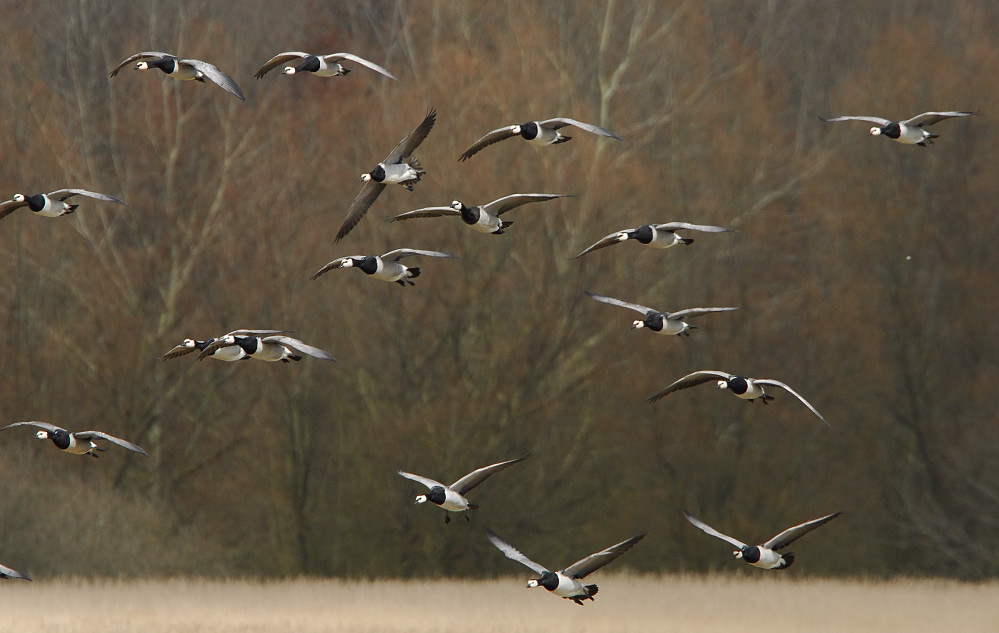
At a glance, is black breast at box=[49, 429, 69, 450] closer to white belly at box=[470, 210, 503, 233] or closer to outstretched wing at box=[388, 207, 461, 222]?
outstretched wing at box=[388, 207, 461, 222]

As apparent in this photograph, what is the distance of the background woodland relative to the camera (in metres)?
28.6

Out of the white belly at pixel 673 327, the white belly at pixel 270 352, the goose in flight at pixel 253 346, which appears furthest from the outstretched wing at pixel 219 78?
the white belly at pixel 673 327

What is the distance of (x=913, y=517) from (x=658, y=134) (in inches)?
357

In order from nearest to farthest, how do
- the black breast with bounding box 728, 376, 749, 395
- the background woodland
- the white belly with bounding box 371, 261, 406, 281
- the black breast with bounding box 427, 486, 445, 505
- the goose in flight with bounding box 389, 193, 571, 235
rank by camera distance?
the goose in flight with bounding box 389, 193, 571, 235 → the black breast with bounding box 728, 376, 749, 395 → the black breast with bounding box 427, 486, 445, 505 → the white belly with bounding box 371, 261, 406, 281 → the background woodland

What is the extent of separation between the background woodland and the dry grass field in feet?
8.01

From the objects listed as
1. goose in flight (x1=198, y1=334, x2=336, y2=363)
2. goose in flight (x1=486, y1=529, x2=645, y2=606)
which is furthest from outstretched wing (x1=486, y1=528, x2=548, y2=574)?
goose in flight (x1=198, y1=334, x2=336, y2=363)

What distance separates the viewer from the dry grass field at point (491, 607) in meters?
20.7

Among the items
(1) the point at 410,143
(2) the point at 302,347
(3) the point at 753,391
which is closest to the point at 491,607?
(3) the point at 753,391

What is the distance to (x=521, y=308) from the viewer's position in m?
28.8

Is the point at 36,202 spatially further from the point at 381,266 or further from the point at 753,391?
the point at 753,391

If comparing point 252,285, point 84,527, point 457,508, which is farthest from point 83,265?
point 457,508

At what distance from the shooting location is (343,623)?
68.8ft

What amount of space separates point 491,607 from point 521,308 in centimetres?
762

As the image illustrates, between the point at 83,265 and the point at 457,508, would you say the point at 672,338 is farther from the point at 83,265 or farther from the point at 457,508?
the point at 457,508
